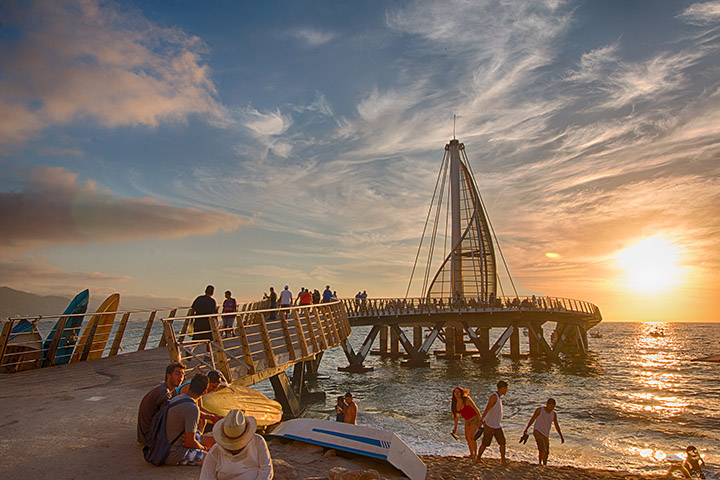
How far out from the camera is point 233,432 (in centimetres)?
395

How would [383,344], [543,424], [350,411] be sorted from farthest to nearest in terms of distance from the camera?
[383,344] < [350,411] < [543,424]

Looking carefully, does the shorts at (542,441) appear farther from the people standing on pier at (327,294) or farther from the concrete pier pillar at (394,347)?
the concrete pier pillar at (394,347)

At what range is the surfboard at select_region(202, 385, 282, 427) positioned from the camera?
22.2ft

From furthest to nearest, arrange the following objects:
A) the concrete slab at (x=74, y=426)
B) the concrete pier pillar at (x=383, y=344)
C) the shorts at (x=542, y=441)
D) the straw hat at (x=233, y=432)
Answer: the concrete pier pillar at (x=383, y=344) < the shorts at (x=542, y=441) < the concrete slab at (x=74, y=426) < the straw hat at (x=233, y=432)

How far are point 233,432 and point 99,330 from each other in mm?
11446

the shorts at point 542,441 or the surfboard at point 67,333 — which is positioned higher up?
the surfboard at point 67,333

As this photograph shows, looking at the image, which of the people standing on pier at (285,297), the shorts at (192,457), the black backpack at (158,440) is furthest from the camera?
the people standing on pier at (285,297)

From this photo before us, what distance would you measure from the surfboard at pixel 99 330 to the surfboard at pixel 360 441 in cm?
695

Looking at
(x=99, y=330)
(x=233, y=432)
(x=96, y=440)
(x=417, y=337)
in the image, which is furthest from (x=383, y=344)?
(x=233, y=432)

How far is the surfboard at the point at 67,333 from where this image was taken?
37.8ft

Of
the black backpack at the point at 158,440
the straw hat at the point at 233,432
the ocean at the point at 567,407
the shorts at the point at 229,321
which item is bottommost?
the ocean at the point at 567,407

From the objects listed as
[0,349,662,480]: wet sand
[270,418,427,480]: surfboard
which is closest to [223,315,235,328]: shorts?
[0,349,662,480]: wet sand

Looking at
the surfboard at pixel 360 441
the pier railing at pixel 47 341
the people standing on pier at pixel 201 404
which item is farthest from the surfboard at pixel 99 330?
the surfboard at pixel 360 441

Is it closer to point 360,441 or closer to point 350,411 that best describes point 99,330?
point 350,411
